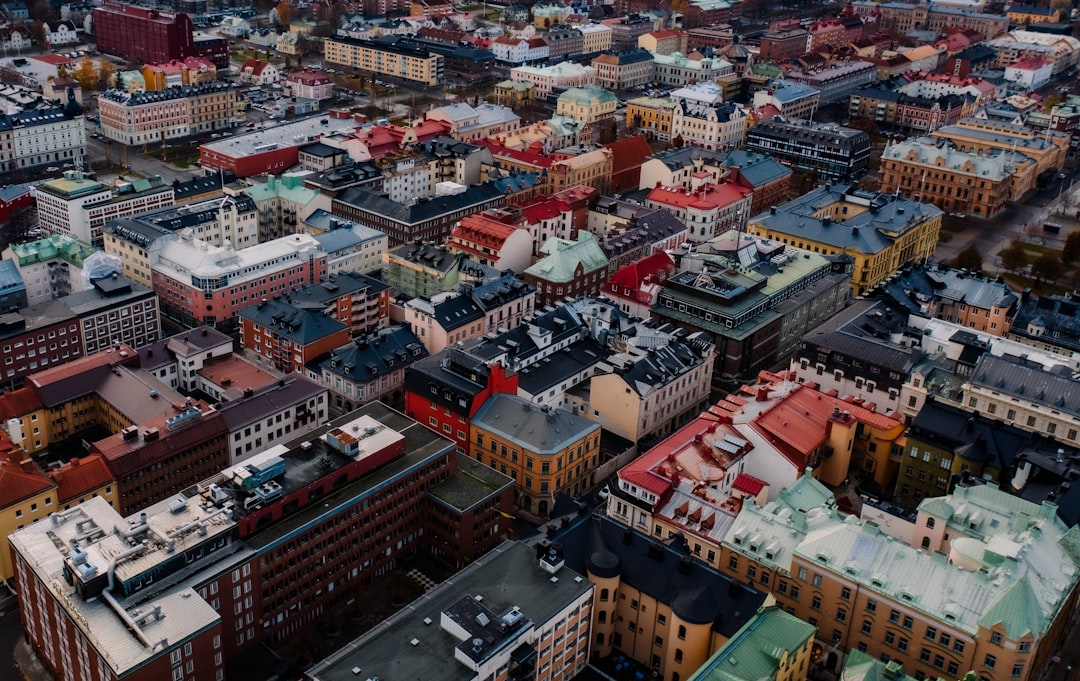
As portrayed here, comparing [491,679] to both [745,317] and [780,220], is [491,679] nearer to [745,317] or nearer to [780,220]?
[745,317]

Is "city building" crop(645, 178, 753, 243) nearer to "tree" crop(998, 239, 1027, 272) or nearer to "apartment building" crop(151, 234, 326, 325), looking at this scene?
"tree" crop(998, 239, 1027, 272)

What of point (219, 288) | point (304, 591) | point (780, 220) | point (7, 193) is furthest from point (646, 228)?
point (7, 193)

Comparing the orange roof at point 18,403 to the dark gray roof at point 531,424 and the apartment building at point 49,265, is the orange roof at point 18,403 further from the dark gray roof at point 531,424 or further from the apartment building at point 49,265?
the dark gray roof at point 531,424

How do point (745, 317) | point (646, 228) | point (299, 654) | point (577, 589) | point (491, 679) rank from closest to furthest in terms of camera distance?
point (491, 679) < point (577, 589) < point (299, 654) < point (745, 317) < point (646, 228)

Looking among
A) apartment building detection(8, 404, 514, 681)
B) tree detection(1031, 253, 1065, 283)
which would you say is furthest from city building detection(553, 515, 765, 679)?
tree detection(1031, 253, 1065, 283)

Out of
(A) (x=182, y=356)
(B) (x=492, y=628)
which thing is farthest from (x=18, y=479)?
(B) (x=492, y=628)

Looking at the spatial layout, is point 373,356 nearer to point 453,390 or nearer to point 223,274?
point 453,390
